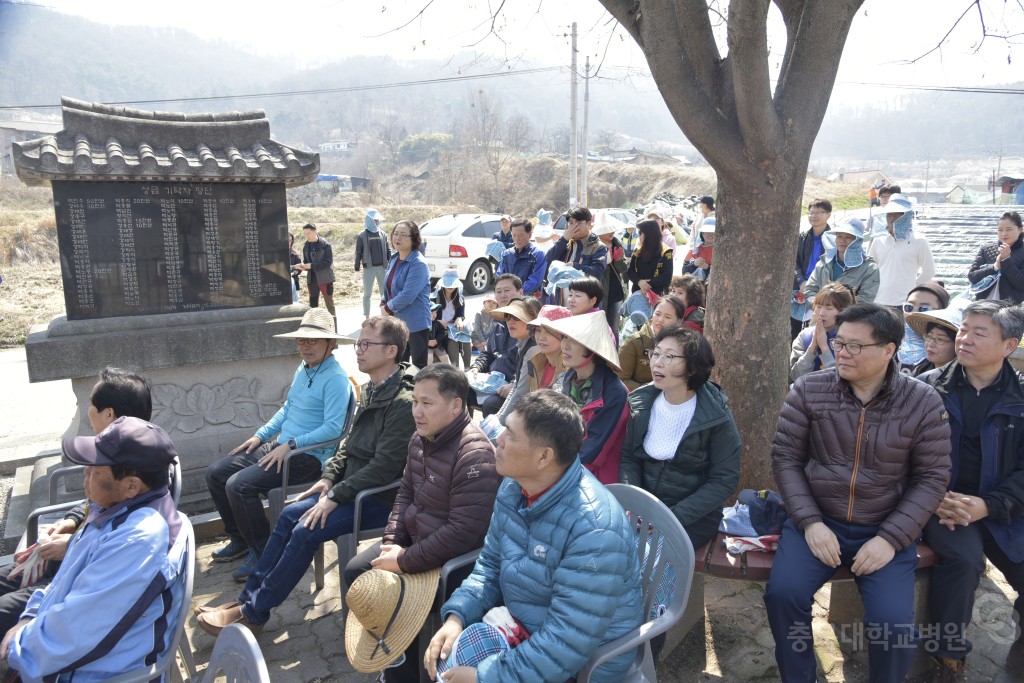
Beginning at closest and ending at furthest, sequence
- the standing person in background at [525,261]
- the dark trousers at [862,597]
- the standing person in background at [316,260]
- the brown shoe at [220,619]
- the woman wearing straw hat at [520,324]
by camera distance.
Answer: the dark trousers at [862,597], the brown shoe at [220,619], the woman wearing straw hat at [520,324], the standing person in background at [525,261], the standing person in background at [316,260]

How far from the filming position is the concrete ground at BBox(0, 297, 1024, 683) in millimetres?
3123

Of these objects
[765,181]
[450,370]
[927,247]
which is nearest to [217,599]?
[450,370]

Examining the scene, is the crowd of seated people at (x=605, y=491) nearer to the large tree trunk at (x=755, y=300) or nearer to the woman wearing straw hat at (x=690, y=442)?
the woman wearing straw hat at (x=690, y=442)

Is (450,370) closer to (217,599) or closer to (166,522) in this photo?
(166,522)

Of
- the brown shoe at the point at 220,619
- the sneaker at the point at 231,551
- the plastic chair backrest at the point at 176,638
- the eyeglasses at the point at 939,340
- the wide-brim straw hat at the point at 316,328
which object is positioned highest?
the eyeglasses at the point at 939,340

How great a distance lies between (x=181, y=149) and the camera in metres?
5.22

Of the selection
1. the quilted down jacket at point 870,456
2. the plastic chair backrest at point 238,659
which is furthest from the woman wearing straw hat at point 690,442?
the plastic chair backrest at point 238,659

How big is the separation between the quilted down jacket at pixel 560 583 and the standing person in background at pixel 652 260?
16.1ft

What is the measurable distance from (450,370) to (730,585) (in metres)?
2.02

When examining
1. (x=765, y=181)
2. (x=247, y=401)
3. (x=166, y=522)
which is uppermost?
(x=765, y=181)

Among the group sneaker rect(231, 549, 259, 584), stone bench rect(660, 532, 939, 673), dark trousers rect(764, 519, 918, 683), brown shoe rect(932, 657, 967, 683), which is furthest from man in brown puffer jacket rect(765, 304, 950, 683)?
sneaker rect(231, 549, 259, 584)

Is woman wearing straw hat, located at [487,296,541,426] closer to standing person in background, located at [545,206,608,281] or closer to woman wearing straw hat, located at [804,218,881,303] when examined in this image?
standing person in background, located at [545,206,608,281]

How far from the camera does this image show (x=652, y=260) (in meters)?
7.14

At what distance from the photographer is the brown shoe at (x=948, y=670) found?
9.48ft
